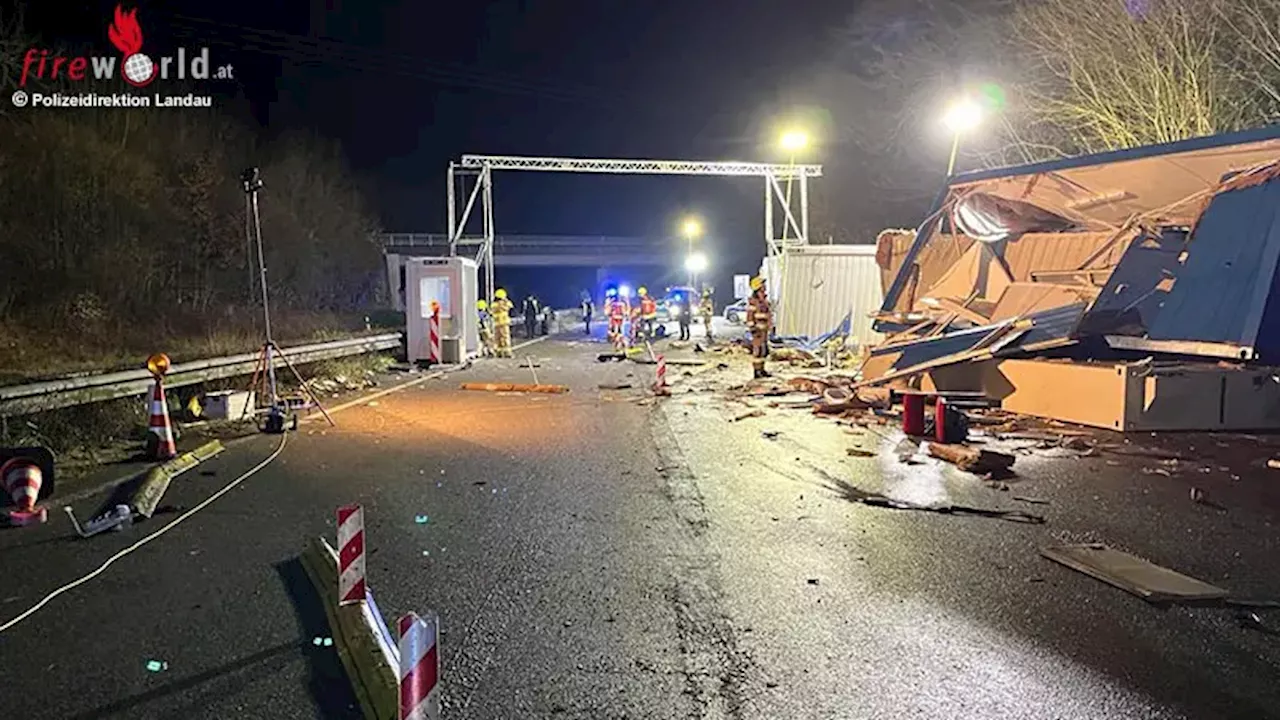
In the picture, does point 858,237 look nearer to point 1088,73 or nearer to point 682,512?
point 1088,73

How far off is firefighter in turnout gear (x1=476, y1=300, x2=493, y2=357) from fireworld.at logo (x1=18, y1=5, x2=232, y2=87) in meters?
11.3

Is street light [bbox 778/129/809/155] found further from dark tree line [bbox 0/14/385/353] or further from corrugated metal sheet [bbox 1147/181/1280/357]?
corrugated metal sheet [bbox 1147/181/1280/357]

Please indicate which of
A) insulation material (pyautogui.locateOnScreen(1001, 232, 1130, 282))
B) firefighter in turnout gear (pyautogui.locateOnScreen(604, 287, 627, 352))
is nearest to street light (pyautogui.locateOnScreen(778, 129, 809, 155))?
firefighter in turnout gear (pyautogui.locateOnScreen(604, 287, 627, 352))

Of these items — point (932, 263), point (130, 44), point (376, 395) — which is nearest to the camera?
point (932, 263)

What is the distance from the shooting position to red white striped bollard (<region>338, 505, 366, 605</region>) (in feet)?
13.6

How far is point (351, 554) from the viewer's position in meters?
4.21

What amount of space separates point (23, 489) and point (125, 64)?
22.3 m

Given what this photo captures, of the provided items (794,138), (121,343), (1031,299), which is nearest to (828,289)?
(794,138)

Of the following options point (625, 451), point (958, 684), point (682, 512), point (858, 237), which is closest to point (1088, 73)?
point (625, 451)

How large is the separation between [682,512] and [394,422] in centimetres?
616

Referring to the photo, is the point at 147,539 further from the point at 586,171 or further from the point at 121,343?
the point at 586,171

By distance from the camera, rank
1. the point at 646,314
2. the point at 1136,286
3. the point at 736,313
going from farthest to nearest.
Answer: the point at 736,313
the point at 646,314
the point at 1136,286

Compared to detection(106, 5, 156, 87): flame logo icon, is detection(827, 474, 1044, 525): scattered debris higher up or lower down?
lower down

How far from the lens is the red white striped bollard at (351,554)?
4.14 meters
